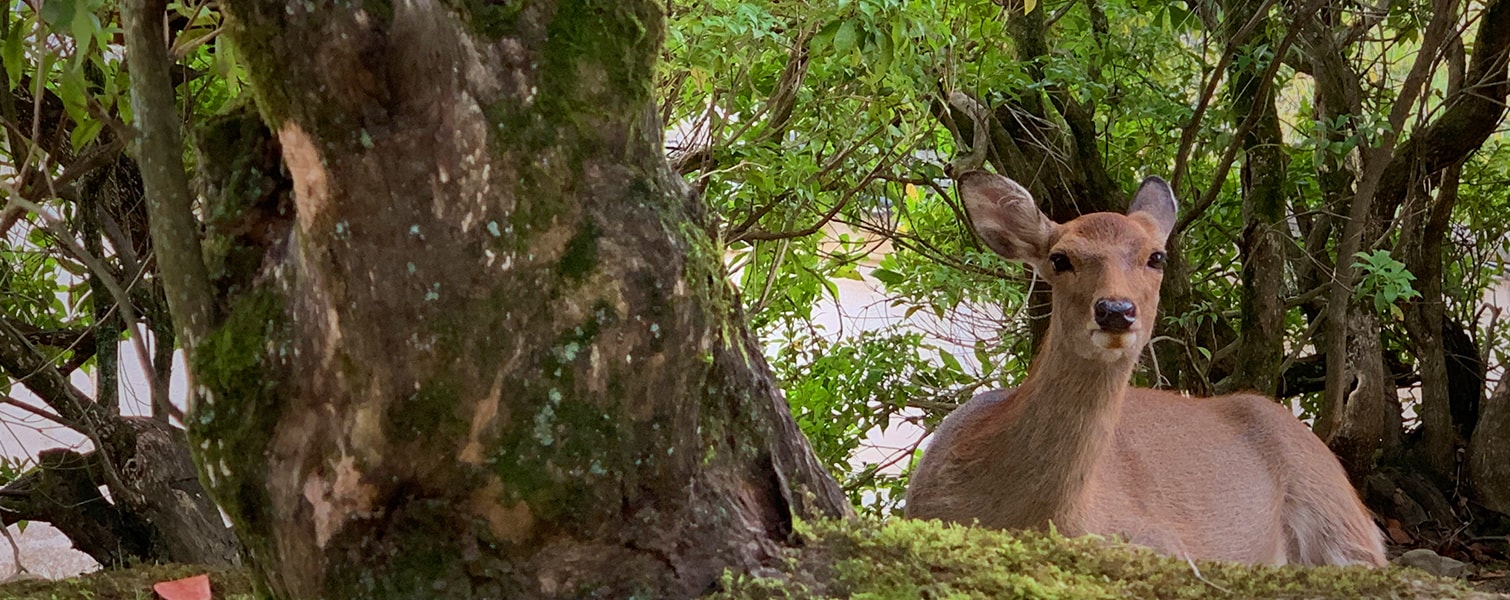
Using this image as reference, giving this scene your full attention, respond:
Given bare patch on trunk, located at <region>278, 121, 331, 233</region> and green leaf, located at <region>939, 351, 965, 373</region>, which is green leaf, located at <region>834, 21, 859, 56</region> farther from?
green leaf, located at <region>939, 351, 965, 373</region>

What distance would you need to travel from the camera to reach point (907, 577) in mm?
1551

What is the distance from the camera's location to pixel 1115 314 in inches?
120

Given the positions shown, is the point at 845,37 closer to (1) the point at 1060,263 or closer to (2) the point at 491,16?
(1) the point at 1060,263

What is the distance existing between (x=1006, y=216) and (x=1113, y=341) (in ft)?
1.71

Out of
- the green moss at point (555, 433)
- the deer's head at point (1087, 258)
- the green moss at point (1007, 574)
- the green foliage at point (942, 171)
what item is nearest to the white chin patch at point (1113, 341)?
the deer's head at point (1087, 258)

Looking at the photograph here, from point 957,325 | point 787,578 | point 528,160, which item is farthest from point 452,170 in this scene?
point 957,325

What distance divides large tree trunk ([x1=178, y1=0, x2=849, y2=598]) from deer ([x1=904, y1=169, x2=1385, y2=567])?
180 centimetres

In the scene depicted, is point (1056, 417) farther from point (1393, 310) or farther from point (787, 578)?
point (1393, 310)

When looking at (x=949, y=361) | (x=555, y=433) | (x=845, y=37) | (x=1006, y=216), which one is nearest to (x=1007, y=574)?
(x=555, y=433)

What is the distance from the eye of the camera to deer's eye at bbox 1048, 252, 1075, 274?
325cm

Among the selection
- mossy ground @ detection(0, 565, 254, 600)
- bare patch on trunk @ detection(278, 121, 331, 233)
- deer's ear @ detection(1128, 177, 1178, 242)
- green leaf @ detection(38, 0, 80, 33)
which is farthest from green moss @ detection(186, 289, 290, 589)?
deer's ear @ detection(1128, 177, 1178, 242)

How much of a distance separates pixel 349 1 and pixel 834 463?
3.89 m

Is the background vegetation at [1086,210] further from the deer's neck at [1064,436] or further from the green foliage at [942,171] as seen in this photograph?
the deer's neck at [1064,436]

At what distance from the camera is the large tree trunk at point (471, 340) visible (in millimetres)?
1434
